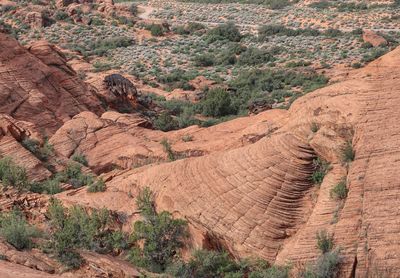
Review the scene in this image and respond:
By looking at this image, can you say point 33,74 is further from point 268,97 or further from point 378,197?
point 378,197

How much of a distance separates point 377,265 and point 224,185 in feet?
14.9

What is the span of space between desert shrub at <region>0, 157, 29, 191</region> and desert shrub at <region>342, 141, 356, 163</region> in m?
9.41

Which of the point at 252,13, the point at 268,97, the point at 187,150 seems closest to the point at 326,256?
the point at 187,150

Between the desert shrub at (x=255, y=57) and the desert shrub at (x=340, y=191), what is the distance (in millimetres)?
Answer: 40457

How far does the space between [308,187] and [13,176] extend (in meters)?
8.75

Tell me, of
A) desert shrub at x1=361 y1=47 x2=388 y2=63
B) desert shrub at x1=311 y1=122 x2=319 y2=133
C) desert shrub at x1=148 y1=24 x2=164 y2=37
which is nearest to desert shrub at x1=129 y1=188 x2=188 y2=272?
desert shrub at x1=311 y1=122 x2=319 y2=133

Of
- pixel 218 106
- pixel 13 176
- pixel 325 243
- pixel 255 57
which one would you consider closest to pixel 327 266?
pixel 325 243

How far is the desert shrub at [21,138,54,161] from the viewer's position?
20.3 m

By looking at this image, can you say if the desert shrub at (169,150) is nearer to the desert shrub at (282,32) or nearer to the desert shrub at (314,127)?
the desert shrub at (314,127)

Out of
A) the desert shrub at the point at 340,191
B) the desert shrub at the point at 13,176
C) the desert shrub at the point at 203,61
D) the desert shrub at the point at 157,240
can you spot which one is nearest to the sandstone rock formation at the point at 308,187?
the desert shrub at the point at 340,191

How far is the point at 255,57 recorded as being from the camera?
54.0 metres

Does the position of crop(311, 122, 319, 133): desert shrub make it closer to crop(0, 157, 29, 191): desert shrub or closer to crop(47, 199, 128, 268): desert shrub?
crop(47, 199, 128, 268): desert shrub

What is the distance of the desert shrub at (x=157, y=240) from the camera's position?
13.9m

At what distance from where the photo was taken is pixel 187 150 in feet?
67.3
